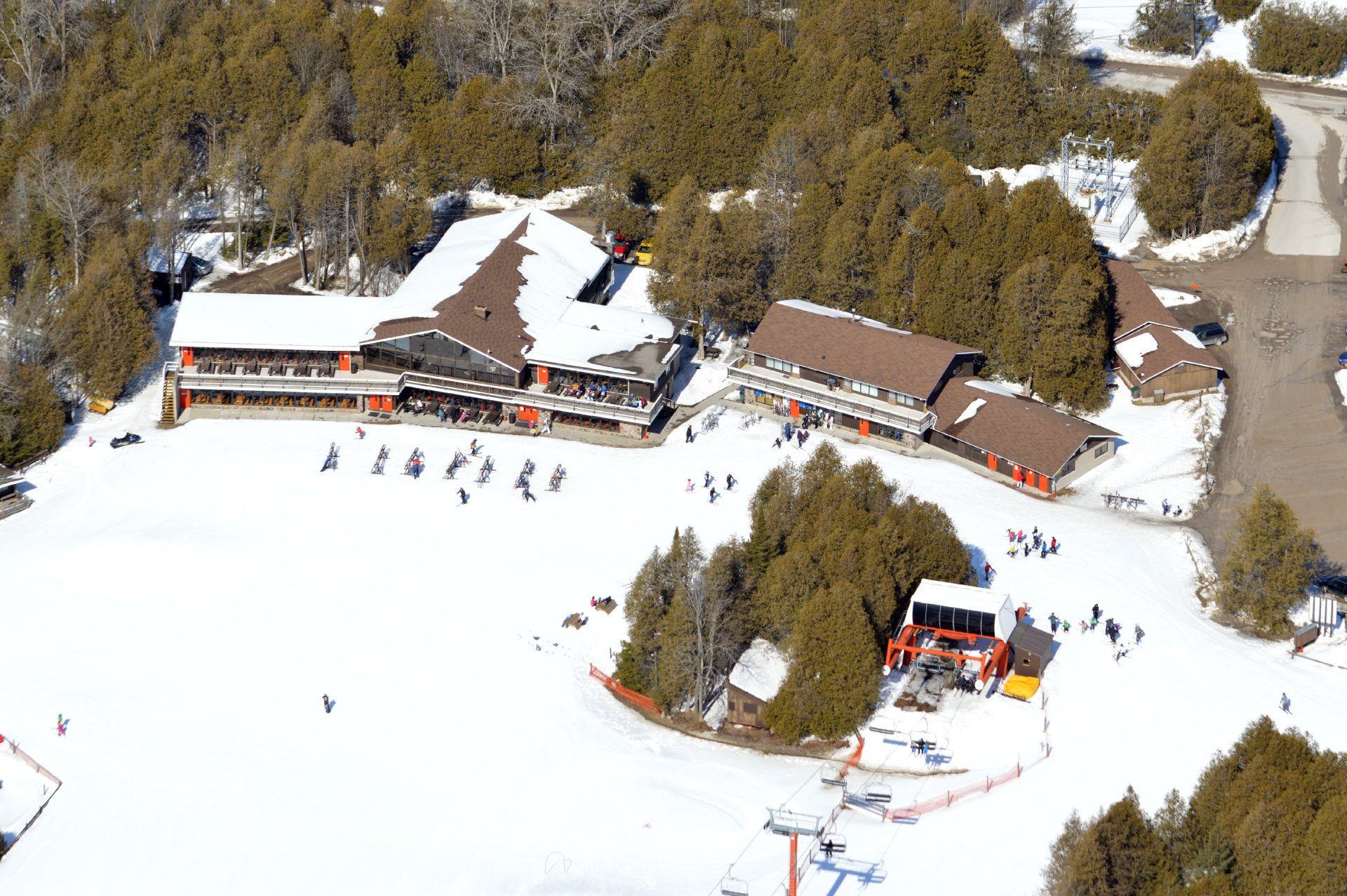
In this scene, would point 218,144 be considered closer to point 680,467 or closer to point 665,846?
point 680,467

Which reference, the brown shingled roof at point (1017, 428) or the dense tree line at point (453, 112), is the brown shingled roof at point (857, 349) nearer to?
the brown shingled roof at point (1017, 428)

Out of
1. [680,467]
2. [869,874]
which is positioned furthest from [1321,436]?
[869,874]

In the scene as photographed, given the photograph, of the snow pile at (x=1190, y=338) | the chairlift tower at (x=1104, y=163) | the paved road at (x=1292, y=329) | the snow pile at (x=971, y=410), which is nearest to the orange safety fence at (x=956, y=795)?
the paved road at (x=1292, y=329)

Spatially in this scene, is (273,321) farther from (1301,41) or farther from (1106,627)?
(1301,41)

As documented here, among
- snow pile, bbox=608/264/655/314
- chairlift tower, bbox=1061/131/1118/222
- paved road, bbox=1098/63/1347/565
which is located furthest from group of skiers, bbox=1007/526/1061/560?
chairlift tower, bbox=1061/131/1118/222

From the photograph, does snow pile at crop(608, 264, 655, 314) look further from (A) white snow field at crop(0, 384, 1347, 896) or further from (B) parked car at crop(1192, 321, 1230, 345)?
(B) parked car at crop(1192, 321, 1230, 345)
